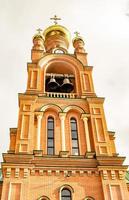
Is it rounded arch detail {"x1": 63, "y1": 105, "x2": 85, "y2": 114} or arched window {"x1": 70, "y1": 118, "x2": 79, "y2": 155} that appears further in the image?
rounded arch detail {"x1": 63, "y1": 105, "x2": 85, "y2": 114}

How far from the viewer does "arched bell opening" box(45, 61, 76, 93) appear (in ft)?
70.9

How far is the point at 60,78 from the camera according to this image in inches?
899

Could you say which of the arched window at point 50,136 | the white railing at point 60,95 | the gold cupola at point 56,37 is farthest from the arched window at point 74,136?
the gold cupola at point 56,37

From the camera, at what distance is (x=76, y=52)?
2456 cm

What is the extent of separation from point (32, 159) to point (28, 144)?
44.4 inches

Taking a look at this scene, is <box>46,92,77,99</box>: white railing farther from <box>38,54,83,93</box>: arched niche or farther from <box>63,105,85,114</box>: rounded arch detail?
<box>38,54,83,93</box>: arched niche

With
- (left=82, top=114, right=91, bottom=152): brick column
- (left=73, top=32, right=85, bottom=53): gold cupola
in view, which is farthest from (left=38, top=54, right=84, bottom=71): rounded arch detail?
(left=82, top=114, right=91, bottom=152): brick column

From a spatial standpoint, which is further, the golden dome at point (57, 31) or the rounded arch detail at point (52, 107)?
the golden dome at point (57, 31)

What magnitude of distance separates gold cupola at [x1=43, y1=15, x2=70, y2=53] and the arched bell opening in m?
3.14

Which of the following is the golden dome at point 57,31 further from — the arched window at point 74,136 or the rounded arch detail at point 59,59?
the arched window at point 74,136

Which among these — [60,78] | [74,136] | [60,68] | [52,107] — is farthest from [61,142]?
[60,68]

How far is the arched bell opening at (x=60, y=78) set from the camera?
21.6m

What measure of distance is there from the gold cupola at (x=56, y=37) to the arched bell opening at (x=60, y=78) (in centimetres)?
314

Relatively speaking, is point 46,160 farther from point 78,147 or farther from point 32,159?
point 78,147
